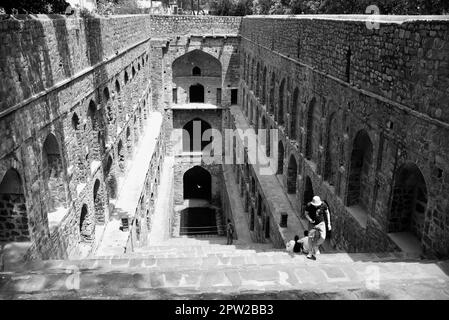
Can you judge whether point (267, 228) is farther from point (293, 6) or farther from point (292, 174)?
point (293, 6)

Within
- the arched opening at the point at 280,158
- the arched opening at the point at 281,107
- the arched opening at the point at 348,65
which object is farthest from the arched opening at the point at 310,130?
the arched opening at the point at 281,107

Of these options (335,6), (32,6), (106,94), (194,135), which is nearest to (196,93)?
(194,135)

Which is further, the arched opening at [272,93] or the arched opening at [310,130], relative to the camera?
the arched opening at [272,93]

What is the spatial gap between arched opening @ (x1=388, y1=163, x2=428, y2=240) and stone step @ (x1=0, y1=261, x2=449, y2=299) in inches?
67.9

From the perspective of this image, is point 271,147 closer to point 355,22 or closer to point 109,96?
point 109,96

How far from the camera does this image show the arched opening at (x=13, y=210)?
25.5 feet

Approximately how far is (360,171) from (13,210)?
6753 mm

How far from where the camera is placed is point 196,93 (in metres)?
29.4

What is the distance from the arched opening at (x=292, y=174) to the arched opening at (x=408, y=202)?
6.74m

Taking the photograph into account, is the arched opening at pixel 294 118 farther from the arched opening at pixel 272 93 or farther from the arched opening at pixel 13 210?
the arched opening at pixel 13 210

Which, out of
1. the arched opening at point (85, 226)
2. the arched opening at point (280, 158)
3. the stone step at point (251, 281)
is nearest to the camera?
the stone step at point (251, 281)

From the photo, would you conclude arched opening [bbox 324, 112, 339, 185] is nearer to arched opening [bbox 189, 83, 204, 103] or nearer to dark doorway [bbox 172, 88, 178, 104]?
dark doorway [bbox 172, 88, 178, 104]

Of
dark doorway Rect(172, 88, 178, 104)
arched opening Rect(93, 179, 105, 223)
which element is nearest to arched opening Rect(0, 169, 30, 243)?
arched opening Rect(93, 179, 105, 223)
